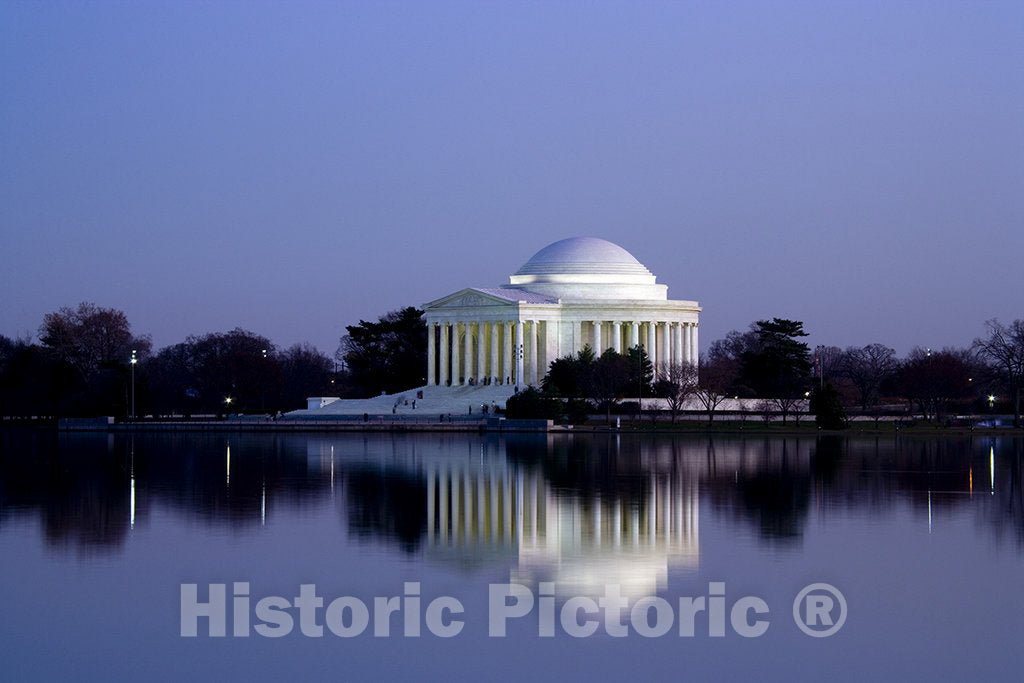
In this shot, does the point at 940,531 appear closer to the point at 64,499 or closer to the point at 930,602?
the point at 930,602

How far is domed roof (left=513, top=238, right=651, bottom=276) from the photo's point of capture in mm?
122812

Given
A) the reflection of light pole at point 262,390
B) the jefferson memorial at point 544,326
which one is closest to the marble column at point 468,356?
the jefferson memorial at point 544,326

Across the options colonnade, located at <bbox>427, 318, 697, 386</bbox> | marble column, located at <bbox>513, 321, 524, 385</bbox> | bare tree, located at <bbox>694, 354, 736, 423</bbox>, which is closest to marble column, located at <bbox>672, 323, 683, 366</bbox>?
colonnade, located at <bbox>427, 318, 697, 386</bbox>

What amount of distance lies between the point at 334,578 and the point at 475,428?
2550 inches

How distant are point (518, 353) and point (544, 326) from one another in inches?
201

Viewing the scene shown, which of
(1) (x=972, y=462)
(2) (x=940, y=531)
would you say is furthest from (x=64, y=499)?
(1) (x=972, y=462)

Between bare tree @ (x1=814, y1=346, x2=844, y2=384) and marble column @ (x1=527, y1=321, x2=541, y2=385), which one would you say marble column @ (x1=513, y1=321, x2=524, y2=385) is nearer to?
marble column @ (x1=527, y1=321, x2=541, y2=385)

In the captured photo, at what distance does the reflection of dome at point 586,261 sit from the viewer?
4835 inches

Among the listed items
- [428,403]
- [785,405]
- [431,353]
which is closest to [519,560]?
[785,405]

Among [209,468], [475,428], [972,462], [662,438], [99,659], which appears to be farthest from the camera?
[475,428]

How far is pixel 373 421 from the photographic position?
3679 inches

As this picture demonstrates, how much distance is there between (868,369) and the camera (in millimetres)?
155750

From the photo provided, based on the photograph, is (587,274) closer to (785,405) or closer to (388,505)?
(785,405)

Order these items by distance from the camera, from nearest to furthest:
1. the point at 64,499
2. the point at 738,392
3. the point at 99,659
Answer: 1. the point at 99,659
2. the point at 64,499
3. the point at 738,392
